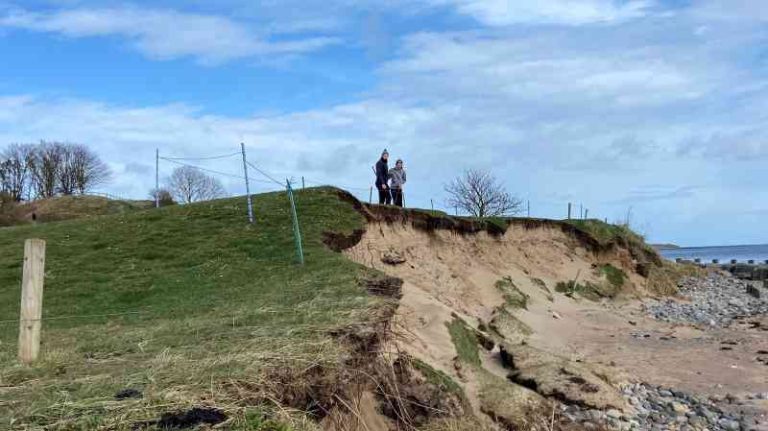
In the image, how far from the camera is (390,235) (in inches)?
829

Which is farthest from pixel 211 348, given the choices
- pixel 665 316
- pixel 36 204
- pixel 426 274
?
pixel 36 204

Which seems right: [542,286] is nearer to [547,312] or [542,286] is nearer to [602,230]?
[547,312]

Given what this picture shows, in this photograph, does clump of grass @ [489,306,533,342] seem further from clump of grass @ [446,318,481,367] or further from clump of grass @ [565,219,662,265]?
clump of grass @ [565,219,662,265]

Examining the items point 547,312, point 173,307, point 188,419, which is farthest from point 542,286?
point 188,419

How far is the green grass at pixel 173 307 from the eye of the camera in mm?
6023

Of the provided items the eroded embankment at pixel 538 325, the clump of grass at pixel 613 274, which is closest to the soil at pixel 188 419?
the eroded embankment at pixel 538 325

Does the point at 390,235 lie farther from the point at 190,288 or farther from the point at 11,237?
the point at 11,237

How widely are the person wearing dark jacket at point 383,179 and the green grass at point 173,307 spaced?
192 centimetres

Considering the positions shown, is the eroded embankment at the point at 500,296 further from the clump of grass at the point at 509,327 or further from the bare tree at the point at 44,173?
the bare tree at the point at 44,173

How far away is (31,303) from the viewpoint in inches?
304

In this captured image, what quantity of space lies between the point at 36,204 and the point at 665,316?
50359mm

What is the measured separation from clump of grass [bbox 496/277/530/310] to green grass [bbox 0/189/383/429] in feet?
17.3

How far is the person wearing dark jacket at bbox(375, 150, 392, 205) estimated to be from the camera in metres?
22.1

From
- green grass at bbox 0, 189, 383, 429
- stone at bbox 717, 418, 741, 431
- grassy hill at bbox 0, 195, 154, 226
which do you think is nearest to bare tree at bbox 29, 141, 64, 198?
grassy hill at bbox 0, 195, 154, 226
